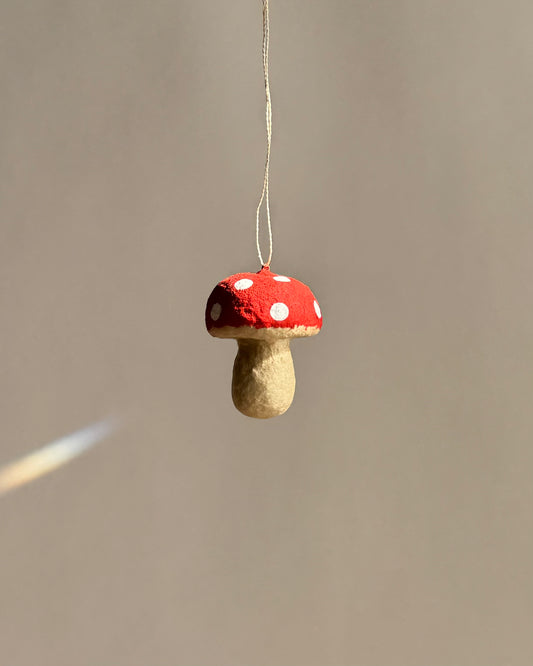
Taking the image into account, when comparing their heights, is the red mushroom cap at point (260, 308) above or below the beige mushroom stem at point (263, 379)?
above

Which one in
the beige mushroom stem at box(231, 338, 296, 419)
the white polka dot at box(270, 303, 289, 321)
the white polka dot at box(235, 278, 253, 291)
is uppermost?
the white polka dot at box(235, 278, 253, 291)

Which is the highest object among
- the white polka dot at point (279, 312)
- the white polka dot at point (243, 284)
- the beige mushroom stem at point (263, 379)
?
the white polka dot at point (243, 284)

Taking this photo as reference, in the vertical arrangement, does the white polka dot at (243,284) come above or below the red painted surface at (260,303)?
above

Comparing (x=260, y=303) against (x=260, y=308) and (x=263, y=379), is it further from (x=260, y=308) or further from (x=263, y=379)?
(x=263, y=379)

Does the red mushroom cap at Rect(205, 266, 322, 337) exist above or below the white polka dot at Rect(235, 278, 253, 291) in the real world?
below

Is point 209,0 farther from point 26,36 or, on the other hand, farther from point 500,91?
point 500,91

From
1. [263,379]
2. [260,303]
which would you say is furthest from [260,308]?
[263,379]
